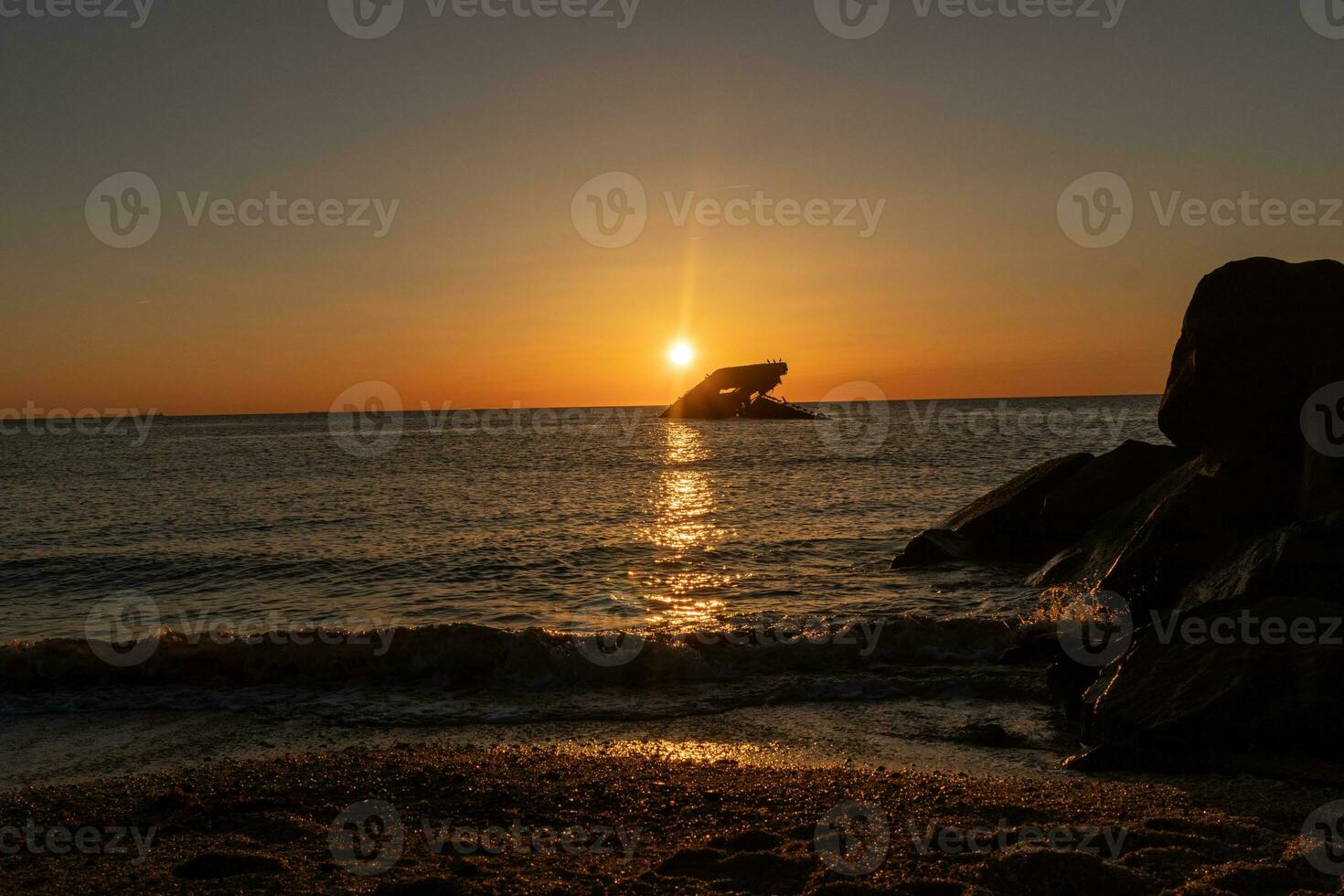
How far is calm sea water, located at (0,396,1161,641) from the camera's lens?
1456 cm

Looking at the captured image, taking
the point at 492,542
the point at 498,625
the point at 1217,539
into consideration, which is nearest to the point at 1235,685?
the point at 1217,539

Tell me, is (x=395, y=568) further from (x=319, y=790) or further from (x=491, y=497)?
(x=491, y=497)

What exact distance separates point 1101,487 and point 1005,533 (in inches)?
82.5

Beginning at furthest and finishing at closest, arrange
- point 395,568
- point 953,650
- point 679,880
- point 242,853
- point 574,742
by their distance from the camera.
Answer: point 395,568 < point 953,650 < point 574,742 < point 242,853 < point 679,880

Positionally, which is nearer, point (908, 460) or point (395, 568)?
point (395, 568)

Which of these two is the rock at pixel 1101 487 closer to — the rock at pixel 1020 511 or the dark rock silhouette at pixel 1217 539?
the dark rock silhouette at pixel 1217 539

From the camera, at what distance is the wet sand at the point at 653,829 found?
4.96 meters

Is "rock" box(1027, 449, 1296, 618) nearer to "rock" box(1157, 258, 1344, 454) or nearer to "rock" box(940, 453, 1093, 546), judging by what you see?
"rock" box(1157, 258, 1344, 454)

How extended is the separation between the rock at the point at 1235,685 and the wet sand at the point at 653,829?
43 cm

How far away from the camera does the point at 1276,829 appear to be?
5496 mm

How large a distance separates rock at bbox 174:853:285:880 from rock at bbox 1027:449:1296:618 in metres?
9.54

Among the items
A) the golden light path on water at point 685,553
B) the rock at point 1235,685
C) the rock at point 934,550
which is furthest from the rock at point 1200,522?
the golden light path on water at point 685,553

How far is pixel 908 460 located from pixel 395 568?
3258cm

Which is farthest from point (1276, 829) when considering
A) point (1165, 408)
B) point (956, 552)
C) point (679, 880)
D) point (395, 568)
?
point (395, 568)
